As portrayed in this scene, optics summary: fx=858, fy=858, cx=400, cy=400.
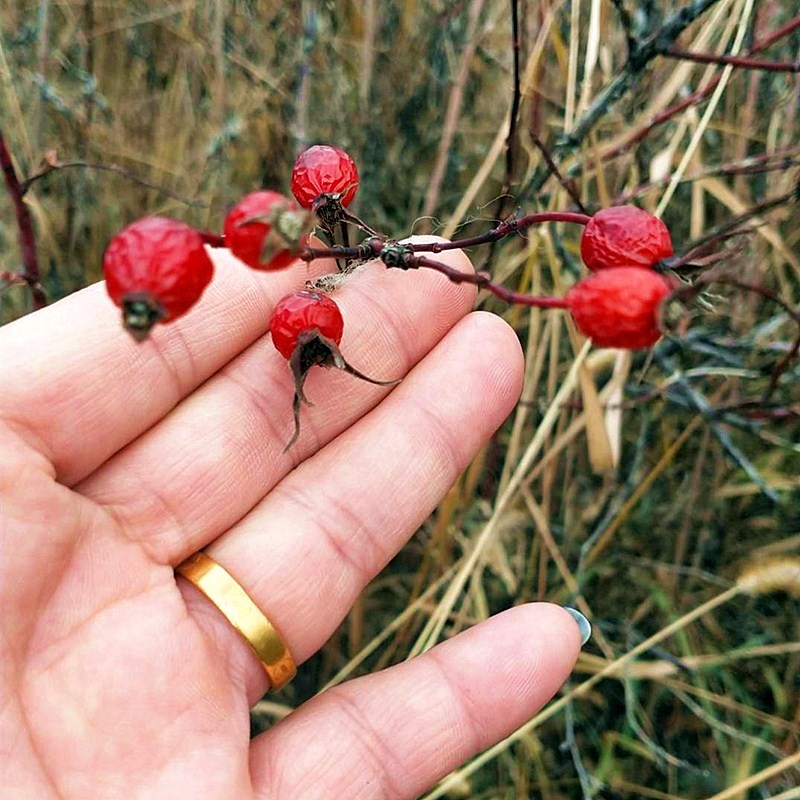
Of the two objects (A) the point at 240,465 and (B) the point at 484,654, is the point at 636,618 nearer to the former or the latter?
(B) the point at 484,654

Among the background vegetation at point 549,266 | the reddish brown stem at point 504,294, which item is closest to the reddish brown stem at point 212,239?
the reddish brown stem at point 504,294

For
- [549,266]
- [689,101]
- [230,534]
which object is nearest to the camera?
[230,534]

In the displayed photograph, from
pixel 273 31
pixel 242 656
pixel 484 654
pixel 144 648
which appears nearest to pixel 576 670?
pixel 484 654

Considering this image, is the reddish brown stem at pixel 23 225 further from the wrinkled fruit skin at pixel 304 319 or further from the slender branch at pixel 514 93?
the slender branch at pixel 514 93

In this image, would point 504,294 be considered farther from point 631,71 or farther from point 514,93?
point 631,71

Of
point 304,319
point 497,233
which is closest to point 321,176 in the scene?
point 304,319

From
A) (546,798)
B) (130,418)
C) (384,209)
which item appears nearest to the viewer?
(130,418)
